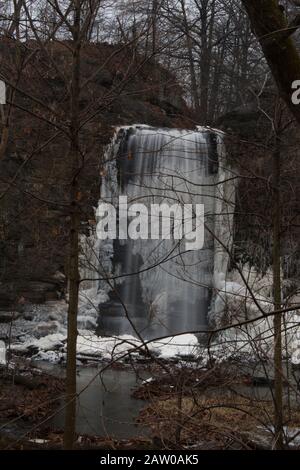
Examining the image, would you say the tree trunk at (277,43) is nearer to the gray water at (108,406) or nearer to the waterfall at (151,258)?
the gray water at (108,406)

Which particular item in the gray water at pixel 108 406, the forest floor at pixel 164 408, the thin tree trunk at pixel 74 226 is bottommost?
the gray water at pixel 108 406

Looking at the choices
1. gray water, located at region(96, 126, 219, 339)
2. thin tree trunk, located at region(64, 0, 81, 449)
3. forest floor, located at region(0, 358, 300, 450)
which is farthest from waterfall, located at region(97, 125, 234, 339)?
thin tree trunk, located at region(64, 0, 81, 449)

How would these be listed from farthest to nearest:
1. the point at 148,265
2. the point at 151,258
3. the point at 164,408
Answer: the point at 148,265 → the point at 151,258 → the point at 164,408

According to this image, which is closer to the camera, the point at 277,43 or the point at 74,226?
the point at 277,43

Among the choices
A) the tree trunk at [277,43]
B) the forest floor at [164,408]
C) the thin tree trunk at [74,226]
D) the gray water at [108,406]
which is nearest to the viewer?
the tree trunk at [277,43]

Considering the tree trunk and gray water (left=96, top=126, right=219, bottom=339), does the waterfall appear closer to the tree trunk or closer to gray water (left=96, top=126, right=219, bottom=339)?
gray water (left=96, top=126, right=219, bottom=339)

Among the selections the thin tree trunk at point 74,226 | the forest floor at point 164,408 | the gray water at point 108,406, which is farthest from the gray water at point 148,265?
the thin tree trunk at point 74,226

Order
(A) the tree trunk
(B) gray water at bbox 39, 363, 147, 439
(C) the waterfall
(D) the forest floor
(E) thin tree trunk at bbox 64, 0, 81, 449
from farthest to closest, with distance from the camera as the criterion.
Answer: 1. (C) the waterfall
2. (B) gray water at bbox 39, 363, 147, 439
3. (D) the forest floor
4. (E) thin tree trunk at bbox 64, 0, 81, 449
5. (A) the tree trunk

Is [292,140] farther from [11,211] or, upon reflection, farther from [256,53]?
[256,53]

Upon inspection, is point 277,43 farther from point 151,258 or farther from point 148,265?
point 148,265

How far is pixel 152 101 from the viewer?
1808 cm

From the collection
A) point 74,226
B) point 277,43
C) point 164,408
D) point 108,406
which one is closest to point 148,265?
point 108,406

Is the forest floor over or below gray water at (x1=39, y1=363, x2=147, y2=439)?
over

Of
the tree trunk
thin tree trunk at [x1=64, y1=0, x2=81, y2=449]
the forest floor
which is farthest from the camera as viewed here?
the forest floor
